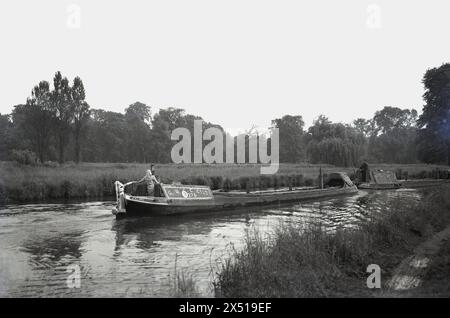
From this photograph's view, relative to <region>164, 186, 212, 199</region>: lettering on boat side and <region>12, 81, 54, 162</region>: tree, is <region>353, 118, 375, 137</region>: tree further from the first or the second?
<region>164, 186, 212, 199</region>: lettering on boat side

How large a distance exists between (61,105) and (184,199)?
4825cm

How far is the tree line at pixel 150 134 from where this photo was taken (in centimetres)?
5500

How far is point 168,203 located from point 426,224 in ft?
37.4

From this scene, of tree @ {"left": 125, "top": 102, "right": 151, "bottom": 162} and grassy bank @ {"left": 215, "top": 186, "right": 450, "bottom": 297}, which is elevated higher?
tree @ {"left": 125, "top": 102, "right": 151, "bottom": 162}

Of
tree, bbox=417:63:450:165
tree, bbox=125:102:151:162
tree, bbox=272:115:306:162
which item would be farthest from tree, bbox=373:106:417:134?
tree, bbox=125:102:151:162

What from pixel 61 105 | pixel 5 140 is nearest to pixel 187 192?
pixel 61 105

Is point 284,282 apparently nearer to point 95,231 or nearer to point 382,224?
point 382,224

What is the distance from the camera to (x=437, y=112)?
54.8 m

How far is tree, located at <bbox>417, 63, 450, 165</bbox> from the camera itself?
176ft

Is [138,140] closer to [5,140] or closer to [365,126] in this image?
[5,140]

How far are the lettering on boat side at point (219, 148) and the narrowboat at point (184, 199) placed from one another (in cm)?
4710

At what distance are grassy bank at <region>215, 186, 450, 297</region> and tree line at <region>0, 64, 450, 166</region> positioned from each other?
32.6 meters
